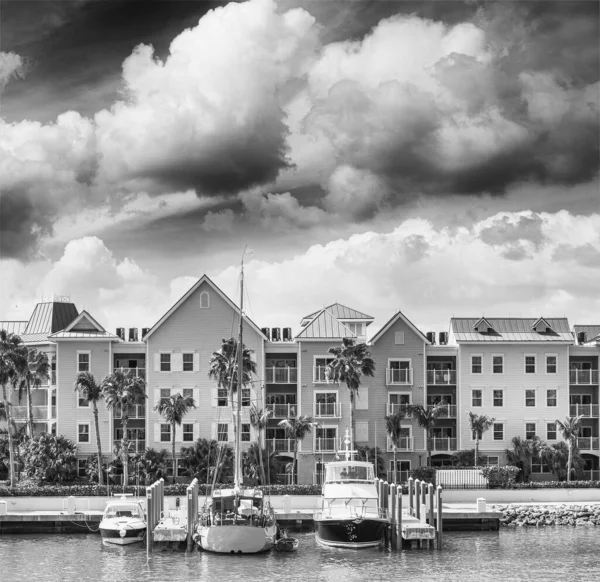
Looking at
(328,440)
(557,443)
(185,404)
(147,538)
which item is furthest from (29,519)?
(557,443)

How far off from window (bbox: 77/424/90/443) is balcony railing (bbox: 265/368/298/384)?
14551mm

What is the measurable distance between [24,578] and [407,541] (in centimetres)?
2018

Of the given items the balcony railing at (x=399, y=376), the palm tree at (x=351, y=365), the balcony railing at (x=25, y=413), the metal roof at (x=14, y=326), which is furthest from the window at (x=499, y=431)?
the metal roof at (x=14, y=326)

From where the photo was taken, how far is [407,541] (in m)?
60.7

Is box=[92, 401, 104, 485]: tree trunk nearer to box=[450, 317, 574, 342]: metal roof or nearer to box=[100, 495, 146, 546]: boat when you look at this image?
box=[100, 495, 146, 546]: boat

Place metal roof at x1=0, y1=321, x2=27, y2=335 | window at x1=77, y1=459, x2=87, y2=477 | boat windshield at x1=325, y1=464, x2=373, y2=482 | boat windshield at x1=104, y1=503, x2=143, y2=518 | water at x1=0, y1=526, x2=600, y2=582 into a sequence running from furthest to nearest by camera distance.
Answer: metal roof at x1=0, y1=321, x2=27, y2=335
window at x1=77, y1=459, x2=87, y2=477
boat windshield at x1=325, y1=464, x2=373, y2=482
boat windshield at x1=104, y1=503, x2=143, y2=518
water at x1=0, y1=526, x2=600, y2=582

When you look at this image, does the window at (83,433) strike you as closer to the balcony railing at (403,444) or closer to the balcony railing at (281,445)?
the balcony railing at (281,445)

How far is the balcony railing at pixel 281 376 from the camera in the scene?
9131 centimetres

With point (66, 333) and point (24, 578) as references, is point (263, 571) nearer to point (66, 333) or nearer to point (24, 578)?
point (24, 578)

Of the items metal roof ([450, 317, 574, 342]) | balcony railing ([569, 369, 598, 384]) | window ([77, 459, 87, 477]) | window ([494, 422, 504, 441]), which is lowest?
window ([77, 459, 87, 477])

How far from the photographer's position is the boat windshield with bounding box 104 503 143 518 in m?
64.1

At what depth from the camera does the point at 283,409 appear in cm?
9088

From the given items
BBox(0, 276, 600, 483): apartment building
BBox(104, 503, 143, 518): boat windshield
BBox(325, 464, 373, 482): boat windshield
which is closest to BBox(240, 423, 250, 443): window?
BBox(0, 276, 600, 483): apartment building

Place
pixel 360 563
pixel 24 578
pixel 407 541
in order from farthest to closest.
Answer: pixel 407 541
pixel 360 563
pixel 24 578
